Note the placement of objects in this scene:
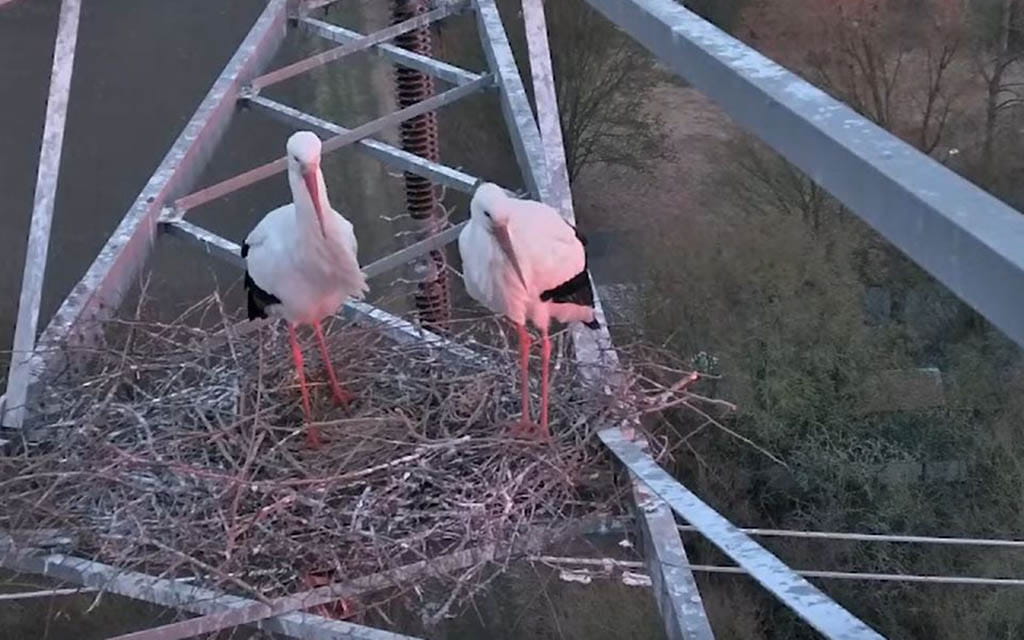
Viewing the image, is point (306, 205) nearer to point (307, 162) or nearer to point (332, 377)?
point (307, 162)

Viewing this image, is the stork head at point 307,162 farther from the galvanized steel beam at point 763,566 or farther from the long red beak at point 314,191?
the galvanized steel beam at point 763,566

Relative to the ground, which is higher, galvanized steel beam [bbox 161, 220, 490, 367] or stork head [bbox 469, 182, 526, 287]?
stork head [bbox 469, 182, 526, 287]

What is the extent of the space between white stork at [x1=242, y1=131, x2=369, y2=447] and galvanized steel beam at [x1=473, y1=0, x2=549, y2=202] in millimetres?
576

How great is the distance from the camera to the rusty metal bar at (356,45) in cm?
369

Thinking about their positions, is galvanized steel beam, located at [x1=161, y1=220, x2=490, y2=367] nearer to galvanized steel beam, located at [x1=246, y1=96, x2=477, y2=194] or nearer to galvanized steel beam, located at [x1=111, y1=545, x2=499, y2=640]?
galvanized steel beam, located at [x1=246, y1=96, x2=477, y2=194]

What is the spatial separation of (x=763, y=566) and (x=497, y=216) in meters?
0.85

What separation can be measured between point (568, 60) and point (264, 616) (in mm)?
7683

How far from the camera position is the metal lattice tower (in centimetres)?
83

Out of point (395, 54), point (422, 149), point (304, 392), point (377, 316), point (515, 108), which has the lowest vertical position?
point (422, 149)

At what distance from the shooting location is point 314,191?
2.46 metres

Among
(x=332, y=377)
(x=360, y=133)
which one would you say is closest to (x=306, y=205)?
(x=332, y=377)

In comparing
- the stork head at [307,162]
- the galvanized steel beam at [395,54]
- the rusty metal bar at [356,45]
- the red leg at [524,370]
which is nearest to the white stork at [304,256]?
the stork head at [307,162]

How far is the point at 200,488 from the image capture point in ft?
7.93

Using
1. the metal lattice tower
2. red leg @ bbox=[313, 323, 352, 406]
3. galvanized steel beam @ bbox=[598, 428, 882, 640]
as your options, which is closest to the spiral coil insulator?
the metal lattice tower
